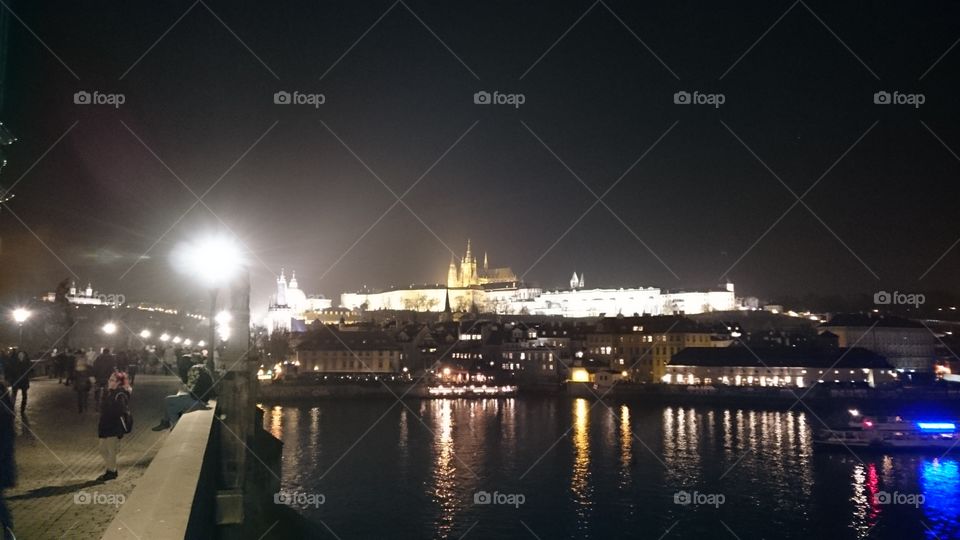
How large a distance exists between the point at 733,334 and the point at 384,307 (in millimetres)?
61167

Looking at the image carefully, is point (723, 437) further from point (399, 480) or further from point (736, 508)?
point (399, 480)

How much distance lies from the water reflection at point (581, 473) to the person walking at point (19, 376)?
1025 centimetres

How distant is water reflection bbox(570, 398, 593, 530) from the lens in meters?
16.5

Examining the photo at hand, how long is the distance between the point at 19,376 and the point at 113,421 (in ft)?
18.0

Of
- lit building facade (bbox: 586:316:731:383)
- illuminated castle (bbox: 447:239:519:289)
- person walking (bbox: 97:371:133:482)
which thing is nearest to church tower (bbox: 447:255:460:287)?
illuminated castle (bbox: 447:239:519:289)

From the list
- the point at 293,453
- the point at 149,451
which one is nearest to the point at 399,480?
the point at 293,453

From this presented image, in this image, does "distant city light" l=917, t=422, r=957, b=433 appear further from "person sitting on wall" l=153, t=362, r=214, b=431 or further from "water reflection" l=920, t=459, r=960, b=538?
"person sitting on wall" l=153, t=362, r=214, b=431

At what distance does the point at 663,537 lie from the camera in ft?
48.1

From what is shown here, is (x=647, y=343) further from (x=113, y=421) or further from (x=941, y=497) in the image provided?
(x=113, y=421)

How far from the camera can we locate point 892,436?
86.6 feet

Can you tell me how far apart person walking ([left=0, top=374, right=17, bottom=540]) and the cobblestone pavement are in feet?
0.17

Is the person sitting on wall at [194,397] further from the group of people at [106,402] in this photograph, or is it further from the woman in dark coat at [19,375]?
the woman in dark coat at [19,375]

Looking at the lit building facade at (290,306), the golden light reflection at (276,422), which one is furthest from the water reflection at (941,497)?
the lit building facade at (290,306)

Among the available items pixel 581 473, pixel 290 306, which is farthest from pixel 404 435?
pixel 290 306
